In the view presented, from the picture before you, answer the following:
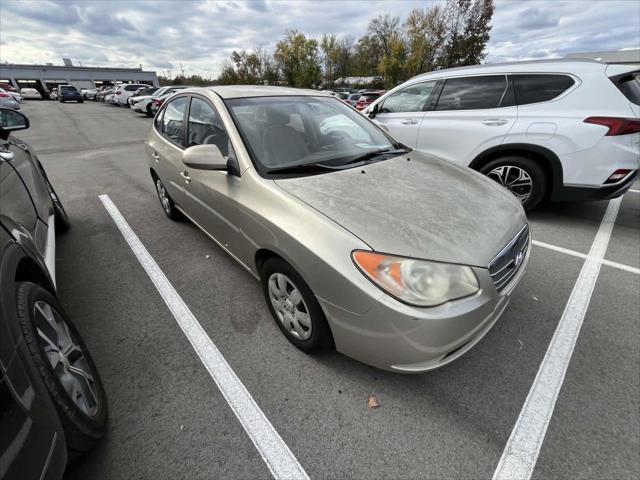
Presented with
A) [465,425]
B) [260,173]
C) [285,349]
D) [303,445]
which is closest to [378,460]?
[303,445]

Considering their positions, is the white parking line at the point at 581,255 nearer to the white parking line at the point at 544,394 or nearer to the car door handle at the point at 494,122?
the white parking line at the point at 544,394

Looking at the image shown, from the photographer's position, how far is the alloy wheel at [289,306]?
76.7 inches

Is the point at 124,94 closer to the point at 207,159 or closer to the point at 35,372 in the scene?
the point at 207,159

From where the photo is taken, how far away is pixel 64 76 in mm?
53750

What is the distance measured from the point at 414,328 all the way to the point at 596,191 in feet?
12.2

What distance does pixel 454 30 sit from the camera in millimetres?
28906

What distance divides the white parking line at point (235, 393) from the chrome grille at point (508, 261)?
1.40 m

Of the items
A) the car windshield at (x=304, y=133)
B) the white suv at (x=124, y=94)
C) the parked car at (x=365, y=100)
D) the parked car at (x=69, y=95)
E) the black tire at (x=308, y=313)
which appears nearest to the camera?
the black tire at (x=308, y=313)

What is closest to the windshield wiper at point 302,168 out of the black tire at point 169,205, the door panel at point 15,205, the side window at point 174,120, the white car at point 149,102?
the door panel at point 15,205

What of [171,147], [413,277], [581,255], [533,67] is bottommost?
[581,255]

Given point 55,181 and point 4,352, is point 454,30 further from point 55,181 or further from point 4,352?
point 4,352

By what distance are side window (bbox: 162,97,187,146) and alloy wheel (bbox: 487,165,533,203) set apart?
3.93 meters

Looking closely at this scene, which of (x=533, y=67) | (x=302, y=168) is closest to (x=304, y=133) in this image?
(x=302, y=168)

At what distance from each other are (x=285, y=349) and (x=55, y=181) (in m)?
6.64
